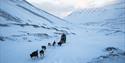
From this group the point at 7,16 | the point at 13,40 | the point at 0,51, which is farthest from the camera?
the point at 7,16

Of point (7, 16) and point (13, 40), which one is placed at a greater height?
point (7, 16)

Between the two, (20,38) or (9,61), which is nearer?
(9,61)

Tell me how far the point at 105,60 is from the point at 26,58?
850cm

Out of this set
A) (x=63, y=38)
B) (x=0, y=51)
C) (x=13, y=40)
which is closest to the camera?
(x=0, y=51)

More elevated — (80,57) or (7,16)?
(7,16)

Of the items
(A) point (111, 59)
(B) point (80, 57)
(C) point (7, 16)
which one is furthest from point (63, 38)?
(C) point (7, 16)

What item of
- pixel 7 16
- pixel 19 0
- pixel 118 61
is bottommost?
pixel 118 61

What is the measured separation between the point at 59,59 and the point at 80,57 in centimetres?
246

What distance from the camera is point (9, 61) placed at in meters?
21.2

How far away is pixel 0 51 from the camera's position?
26.4 m

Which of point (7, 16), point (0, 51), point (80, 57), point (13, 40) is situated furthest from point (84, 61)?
point (7, 16)

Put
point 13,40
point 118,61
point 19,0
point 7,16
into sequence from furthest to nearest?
point 19,0 < point 7,16 < point 13,40 < point 118,61

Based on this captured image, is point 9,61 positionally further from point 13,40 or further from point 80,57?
point 13,40

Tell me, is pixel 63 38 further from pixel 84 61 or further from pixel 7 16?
pixel 7 16
